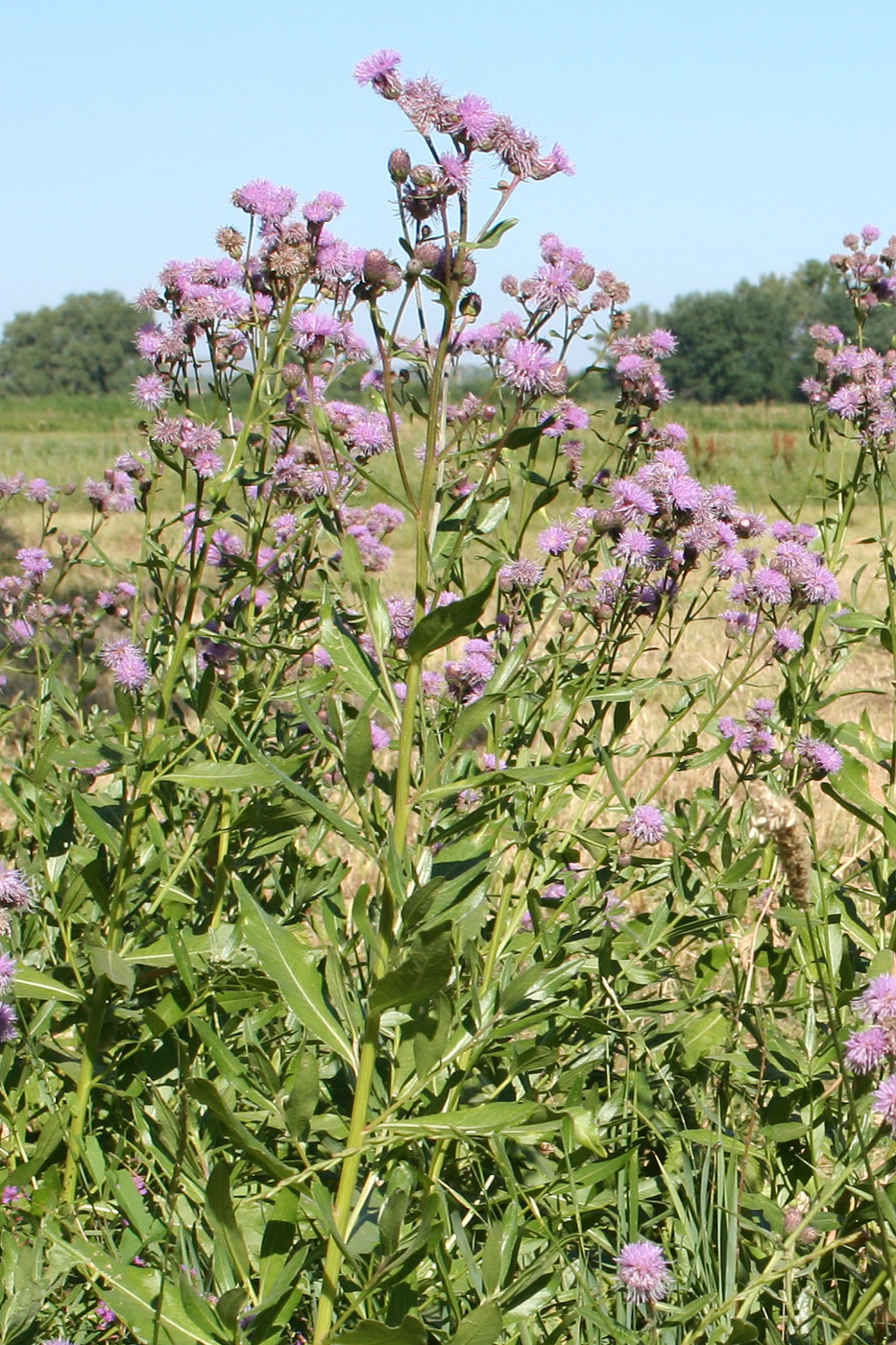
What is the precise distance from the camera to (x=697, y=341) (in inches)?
2313

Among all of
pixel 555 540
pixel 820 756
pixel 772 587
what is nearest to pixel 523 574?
pixel 555 540

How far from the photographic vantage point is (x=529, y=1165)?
209cm

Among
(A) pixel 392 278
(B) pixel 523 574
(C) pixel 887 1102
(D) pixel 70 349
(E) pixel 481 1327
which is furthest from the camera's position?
(D) pixel 70 349

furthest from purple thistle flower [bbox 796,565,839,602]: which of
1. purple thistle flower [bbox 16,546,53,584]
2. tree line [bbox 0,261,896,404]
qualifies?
tree line [bbox 0,261,896,404]

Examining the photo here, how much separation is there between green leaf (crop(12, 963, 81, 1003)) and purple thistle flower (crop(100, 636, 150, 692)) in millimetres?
579

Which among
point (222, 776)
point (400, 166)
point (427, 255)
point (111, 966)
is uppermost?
point (400, 166)

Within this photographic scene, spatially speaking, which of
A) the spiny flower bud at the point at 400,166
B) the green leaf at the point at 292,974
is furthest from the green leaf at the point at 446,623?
the spiny flower bud at the point at 400,166

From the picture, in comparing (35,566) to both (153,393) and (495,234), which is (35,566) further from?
(495,234)

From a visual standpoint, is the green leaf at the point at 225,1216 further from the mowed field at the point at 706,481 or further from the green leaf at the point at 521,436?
the mowed field at the point at 706,481

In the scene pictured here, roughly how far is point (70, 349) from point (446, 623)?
83101 mm

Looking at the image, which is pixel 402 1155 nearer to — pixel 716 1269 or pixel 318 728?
pixel 716 1269

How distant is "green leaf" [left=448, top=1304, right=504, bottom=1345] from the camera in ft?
4.89

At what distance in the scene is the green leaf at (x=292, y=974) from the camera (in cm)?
164

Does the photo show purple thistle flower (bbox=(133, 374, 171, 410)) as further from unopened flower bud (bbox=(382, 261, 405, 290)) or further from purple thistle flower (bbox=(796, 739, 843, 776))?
purple thistle flower (bbox=(796, 739, 843, 776))
